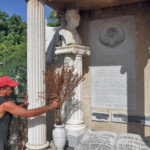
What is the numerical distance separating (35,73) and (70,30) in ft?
5.56

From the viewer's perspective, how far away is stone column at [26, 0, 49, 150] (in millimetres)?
3621

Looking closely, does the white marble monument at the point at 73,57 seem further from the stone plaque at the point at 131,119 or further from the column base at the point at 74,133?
the stone plaque at the point at 131,119

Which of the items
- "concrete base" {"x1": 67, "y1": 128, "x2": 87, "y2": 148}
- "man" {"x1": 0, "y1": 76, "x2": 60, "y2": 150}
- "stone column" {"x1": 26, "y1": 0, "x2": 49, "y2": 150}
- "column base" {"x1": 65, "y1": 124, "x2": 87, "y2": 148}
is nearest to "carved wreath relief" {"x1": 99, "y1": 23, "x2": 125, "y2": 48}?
"stone column" {"x1": 26, "y1": 0, "x2": 49, "y2": 150}

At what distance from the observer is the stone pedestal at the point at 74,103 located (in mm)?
4477

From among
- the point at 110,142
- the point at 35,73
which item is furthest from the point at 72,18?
the point at 110,142

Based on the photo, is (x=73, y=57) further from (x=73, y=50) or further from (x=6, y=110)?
(x=6, y=110)

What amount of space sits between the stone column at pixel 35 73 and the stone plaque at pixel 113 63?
1890 millimetres

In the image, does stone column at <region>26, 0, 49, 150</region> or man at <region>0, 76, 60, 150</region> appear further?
stone column at <region>26, 0, 49, 150</region>

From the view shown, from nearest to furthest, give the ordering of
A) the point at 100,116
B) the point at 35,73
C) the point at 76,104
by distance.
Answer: the point at 35,73 < the point at 76,104 < the point at 100,116

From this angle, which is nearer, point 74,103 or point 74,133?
point 74,133

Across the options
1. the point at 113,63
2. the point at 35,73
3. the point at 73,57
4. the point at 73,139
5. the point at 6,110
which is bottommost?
the point at 73,139

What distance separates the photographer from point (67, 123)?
4727 mm

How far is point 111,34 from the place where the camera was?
4.92 m

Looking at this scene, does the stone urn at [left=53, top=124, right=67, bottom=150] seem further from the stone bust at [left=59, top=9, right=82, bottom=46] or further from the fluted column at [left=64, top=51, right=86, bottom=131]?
the stone bust at [left=59, top=9, right=82, bottom=46]
